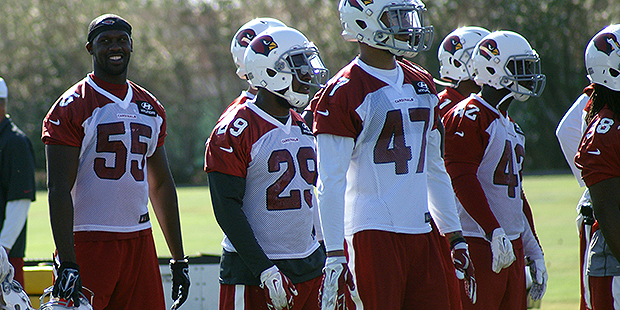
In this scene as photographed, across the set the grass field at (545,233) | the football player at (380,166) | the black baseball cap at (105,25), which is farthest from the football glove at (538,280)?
the black baseball cap at (105,25)

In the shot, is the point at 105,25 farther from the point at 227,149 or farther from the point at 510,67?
the point at 510,67

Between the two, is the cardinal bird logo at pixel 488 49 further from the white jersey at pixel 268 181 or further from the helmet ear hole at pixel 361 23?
the white jersey at pixel 268 181

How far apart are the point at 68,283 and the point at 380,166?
1764 millimetres

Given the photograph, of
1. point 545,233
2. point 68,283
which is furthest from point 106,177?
point 545,233

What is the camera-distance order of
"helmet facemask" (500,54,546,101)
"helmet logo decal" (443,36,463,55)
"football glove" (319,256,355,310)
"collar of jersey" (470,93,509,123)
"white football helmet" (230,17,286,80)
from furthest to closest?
1. "helmet logo decal" (443,36,463,55)
2. "white football helmet" (230,17,286,80)
3. "helmet facemask" (500,54,546,101)
4. "collar of jersey" (470,93,509,123)
5. "football glove" (319,256,355,310)

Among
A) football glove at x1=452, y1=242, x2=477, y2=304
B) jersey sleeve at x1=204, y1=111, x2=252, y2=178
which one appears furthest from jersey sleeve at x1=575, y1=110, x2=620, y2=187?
jersey sleeve at x1=204, y1=111, x2=252, y2=178

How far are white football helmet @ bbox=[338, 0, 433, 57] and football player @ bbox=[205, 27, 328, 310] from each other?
1.65ft

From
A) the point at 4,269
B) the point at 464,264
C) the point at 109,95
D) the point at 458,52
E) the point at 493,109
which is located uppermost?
the point at 458,52

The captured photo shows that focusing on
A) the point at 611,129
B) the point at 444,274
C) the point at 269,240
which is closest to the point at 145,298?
the point at 269,240

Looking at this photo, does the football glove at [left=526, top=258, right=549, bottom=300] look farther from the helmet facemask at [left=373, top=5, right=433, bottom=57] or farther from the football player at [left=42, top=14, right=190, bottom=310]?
the football player at [left=42, top=14, right=190, bottom=310]

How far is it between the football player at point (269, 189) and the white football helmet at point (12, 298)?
124 centimetres

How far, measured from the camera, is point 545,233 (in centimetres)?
1375

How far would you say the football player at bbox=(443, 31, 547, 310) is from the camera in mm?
5043

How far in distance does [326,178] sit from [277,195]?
23.2 inches
